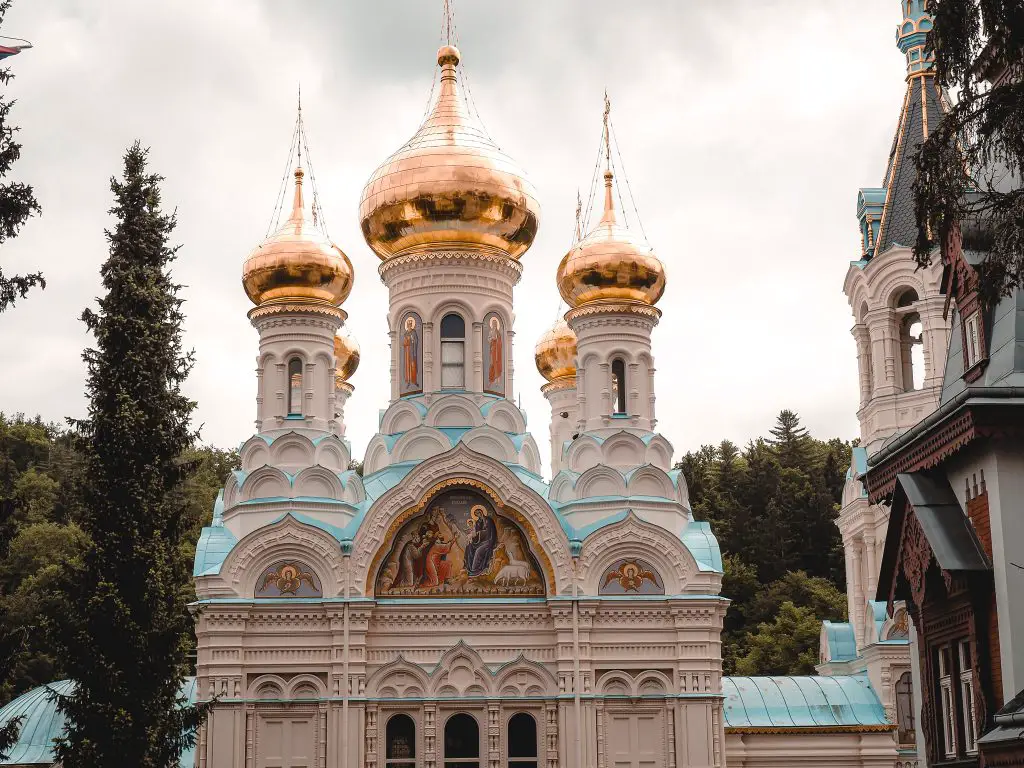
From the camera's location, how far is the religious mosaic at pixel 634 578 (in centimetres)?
2281

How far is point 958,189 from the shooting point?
29.9 feet

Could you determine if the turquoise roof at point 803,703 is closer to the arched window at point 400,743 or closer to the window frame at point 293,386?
the arched window at point 400,743

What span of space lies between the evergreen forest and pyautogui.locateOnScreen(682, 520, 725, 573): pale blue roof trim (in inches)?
529

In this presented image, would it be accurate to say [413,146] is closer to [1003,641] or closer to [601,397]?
[601,397]

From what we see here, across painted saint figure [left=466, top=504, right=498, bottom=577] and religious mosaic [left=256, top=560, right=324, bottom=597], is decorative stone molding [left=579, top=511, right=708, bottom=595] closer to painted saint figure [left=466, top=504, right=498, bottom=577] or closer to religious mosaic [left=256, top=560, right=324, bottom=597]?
painted saint figure [left=466, top=504, right=498, bottom=577]

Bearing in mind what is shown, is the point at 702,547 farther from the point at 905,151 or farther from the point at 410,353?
the point at 905,151

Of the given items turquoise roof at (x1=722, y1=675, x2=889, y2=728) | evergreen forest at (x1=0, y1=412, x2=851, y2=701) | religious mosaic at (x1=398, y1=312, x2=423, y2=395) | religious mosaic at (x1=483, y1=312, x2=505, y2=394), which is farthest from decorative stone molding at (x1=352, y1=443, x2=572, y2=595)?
evergreen forest at (x1=0, y1=412, x2=851, y2=701)

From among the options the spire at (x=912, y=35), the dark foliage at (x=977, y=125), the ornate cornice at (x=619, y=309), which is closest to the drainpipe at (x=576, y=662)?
the ornate cornice at (x=619, y=309)

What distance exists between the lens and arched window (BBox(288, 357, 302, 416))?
80.5ft

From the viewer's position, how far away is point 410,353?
2512 cm

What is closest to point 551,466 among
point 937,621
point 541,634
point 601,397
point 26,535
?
point 601,397

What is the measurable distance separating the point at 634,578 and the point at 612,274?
5348mm

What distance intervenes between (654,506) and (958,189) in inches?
585

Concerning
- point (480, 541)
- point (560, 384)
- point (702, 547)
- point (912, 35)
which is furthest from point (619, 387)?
point (912, 35)
